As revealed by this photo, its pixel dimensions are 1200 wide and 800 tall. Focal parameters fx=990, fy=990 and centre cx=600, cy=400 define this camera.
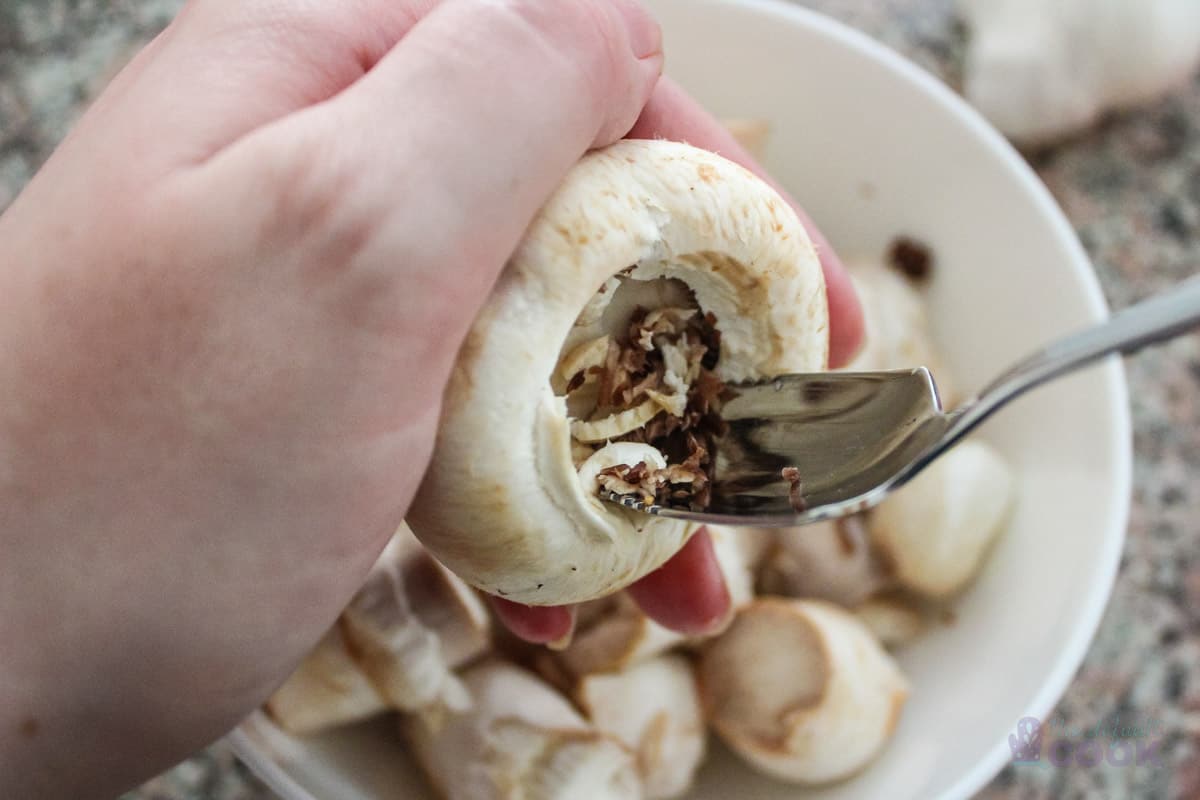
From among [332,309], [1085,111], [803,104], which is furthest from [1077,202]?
[332,309]

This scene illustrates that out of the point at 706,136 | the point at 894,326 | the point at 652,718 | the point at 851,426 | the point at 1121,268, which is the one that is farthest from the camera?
the point at 1121,268

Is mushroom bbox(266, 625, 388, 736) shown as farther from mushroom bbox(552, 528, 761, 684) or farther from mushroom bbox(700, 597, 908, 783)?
mushroom bbox(700, 597, 908, 783)

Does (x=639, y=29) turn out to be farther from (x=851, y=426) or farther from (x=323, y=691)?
(x=323, y=691)

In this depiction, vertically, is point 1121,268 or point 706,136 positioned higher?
point 706,136

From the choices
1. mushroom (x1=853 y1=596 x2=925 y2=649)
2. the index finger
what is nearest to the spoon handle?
the index finger

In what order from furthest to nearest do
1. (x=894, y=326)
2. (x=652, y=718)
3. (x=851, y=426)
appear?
(x=894, y=326) → (x=652, y=718) → (x=851, y=426)

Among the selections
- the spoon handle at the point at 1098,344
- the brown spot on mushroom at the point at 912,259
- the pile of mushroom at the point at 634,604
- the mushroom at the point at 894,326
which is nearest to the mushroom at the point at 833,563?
the pile of mushroom at the point at 634,604

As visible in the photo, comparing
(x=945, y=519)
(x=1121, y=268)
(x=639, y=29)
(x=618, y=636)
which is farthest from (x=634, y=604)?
(x=1121, y=268)
